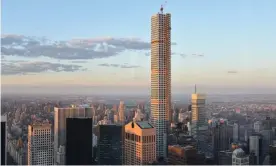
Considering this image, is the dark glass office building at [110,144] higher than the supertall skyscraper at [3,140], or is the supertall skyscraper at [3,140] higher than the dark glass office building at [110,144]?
the supertall skyscraper at [3,140]

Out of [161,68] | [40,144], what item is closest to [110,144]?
[40,144]

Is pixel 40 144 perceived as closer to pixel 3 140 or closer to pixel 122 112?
pixel 122 112

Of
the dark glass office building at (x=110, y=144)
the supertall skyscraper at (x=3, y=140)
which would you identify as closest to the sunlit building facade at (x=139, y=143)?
the dark glass office building at (x=110, y=144)

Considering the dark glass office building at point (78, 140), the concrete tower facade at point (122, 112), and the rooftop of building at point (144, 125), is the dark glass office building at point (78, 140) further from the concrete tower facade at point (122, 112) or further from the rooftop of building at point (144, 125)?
the rooftop of building at point (144, 125)

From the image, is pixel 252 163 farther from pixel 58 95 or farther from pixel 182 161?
pixel 58 95

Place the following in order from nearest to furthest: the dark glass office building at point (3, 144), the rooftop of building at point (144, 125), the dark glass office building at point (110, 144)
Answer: the dark glass office building at point (3, 144), the dark glass office building at point (110, 144), the rooftop of building at point (144, 125)

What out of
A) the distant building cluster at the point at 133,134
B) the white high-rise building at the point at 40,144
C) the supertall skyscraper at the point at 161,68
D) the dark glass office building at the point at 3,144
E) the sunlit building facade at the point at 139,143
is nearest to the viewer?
the dark glass office building at the point at 3,144
